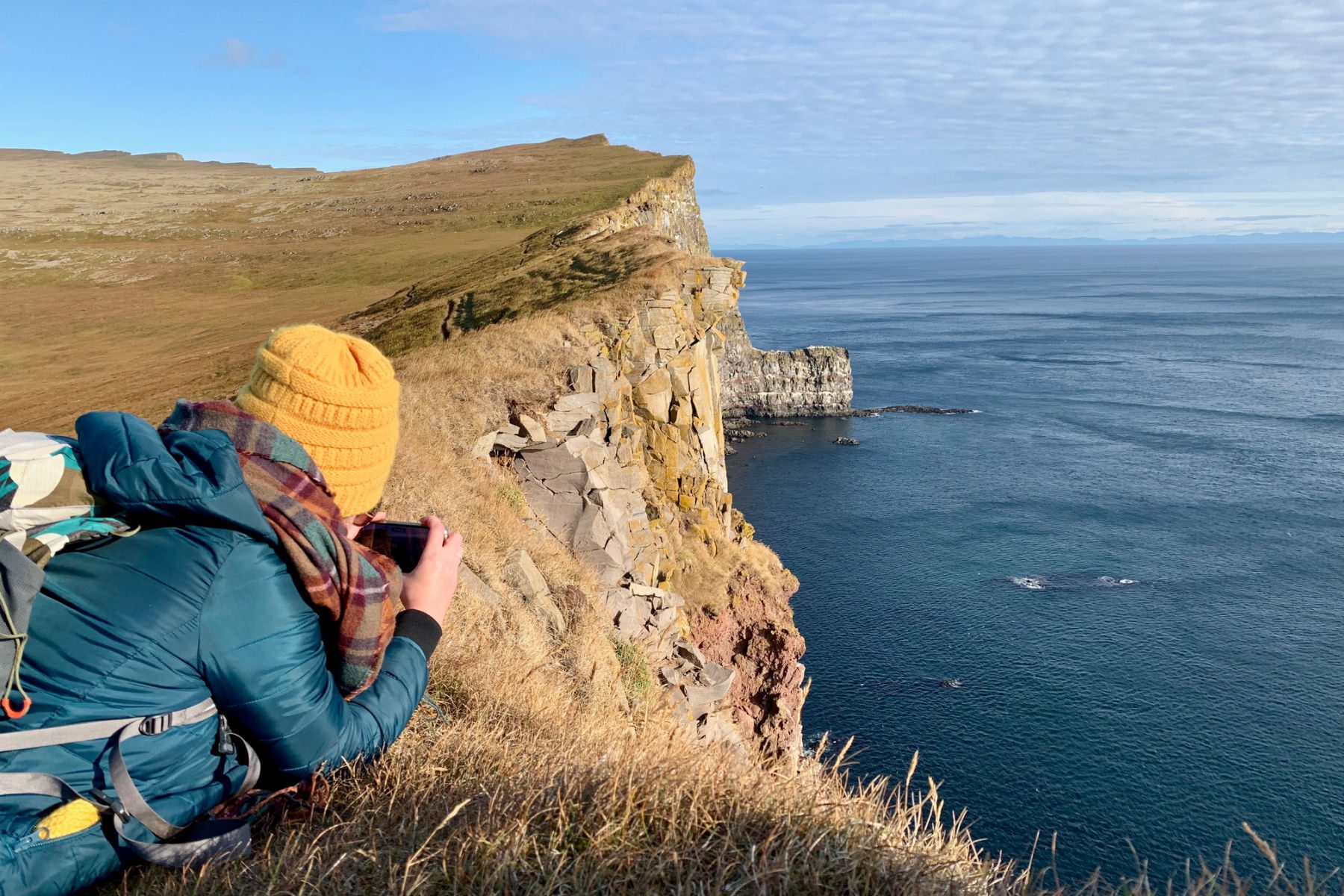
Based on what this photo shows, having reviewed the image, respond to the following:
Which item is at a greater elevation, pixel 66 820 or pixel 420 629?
pixel 420 629

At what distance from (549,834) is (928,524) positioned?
2394 inches

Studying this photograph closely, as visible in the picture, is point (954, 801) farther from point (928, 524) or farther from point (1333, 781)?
point (928, 524)

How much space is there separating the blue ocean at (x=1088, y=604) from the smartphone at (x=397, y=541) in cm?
448

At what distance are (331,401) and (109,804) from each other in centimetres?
151

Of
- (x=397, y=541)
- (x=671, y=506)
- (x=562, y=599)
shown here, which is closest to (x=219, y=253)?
(x=671, y=506)

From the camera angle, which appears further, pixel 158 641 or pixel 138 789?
pixel 138 789

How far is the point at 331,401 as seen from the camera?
3.29 metres

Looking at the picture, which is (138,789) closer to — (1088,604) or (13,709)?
(13,709)

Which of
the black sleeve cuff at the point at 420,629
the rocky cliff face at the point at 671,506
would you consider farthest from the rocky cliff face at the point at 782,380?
the black sleeve cuff at the point at 420,629

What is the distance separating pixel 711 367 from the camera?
35.7 metres

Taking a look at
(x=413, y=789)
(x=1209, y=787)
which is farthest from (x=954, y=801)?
(x=413, y=789)

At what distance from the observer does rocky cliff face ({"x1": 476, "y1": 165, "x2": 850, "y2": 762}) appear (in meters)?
16.1

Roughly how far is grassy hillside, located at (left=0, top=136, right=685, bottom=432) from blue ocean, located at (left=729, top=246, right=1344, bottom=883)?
101 ft

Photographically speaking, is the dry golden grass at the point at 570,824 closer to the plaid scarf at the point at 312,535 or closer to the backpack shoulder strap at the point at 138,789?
the backpack shoulder strap at the point at 138,789
